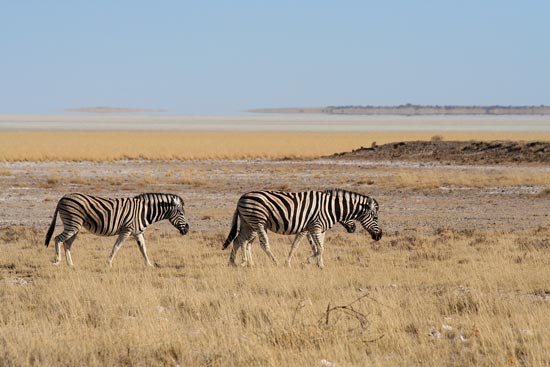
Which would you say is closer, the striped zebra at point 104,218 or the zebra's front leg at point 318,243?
the zebra's front leg at point 318,243

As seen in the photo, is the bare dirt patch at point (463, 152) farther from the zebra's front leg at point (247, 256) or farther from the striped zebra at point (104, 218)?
the striped zebra at point (104, 218)

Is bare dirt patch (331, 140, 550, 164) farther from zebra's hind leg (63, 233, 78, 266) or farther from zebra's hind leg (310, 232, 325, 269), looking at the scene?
zebra's hind leg (63, 233, 78, 266)

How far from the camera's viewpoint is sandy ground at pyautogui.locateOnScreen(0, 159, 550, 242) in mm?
21438

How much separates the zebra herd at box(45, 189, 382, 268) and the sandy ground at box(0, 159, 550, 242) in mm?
5170

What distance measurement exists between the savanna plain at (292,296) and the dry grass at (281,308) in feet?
0.08

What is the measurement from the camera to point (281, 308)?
10.1 meters

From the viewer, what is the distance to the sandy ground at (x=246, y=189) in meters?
21.4

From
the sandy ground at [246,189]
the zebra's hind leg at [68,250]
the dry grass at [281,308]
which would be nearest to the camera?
the dry grass at [281,308]

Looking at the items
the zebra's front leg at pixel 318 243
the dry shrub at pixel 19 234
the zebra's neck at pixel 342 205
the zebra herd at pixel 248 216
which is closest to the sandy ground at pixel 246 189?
the dry shrub at pixel 19 234

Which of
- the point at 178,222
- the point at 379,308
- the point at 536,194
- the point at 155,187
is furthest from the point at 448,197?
the point at 379,308

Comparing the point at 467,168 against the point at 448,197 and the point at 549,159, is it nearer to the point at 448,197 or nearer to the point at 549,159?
the point at 549,159

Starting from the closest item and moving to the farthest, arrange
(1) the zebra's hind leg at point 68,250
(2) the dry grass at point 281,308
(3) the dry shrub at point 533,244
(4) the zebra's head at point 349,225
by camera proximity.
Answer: (2) the dry grass at point 281,308 < (1) the zebra's hind leg at point 68,250 < (4) the zebra's head at point 349,225 < (3) the dry shrub at point 533,244

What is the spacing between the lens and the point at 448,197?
88.4 feet

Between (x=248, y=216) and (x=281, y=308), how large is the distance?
3718 mm
